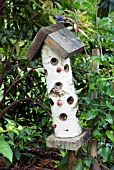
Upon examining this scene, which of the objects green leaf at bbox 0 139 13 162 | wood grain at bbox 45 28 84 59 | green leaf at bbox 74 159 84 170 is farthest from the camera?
green leaf at bbox 74 159 84 170

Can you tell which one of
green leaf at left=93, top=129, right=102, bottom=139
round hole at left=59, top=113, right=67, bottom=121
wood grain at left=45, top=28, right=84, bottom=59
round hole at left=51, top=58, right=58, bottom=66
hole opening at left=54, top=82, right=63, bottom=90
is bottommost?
green leaf at left=93, top=129, right=102, bottom=139

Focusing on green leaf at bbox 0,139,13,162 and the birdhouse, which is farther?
the birdhouse

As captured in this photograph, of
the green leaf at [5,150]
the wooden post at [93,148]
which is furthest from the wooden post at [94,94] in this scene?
the green leaf at [5,150]

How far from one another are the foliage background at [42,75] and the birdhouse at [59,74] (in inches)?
2.6

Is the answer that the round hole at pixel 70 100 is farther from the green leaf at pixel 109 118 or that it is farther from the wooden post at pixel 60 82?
the green leaf at pixel 109 118

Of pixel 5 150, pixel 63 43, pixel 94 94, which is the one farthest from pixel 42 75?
pixel 5 150

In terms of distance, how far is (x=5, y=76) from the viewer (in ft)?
6.69

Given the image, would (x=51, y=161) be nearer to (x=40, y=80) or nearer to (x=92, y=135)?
(x=40, y=80)

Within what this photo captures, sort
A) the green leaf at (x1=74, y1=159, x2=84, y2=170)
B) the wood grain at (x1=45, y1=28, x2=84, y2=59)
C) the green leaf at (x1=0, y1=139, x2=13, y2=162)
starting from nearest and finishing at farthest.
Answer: the green leaf at (x1=0, y1=139, x2=13, y2=162) < the wood grain at (x1=45, y1=28, x2=84, y2=59) < the green leaf at (x1=74, y1=159, x2=84, y2=170)

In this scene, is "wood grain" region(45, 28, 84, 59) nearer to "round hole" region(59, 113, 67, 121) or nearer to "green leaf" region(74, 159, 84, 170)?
"round hole" region(59, 113, 67, 121)

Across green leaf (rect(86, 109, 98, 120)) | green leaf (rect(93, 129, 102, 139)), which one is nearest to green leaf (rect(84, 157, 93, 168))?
green leaf (rect(93, 129, 102, 139))

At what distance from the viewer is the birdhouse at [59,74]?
1.33 m

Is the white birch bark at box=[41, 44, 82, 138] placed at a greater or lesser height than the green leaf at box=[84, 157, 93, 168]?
greater

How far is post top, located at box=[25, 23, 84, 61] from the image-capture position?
130 cm
